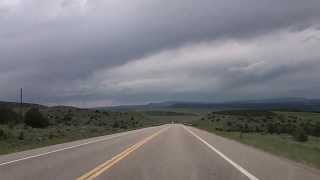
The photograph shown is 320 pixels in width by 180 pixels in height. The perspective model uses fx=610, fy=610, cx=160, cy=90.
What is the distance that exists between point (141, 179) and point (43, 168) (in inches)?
182

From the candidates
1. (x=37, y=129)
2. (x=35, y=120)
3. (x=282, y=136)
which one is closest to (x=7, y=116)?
(x=35, y=120)

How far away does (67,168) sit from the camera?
18.3 meters

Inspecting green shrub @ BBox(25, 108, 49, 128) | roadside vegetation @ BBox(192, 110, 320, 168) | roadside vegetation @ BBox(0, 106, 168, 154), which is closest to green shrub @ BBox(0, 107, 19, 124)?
roadside vegetation @ BBox(0, 106, 168, 154)

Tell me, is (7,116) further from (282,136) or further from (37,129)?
(282,136)

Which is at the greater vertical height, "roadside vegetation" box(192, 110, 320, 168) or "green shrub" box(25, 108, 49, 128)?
"green shrub" box(25, 108, 49, 128)

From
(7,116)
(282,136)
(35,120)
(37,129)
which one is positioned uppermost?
(7,116)

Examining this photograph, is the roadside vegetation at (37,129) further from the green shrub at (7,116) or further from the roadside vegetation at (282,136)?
the roadside vegetation at (282,136)

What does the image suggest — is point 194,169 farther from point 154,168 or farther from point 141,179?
point 141,179

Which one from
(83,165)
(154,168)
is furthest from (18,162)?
(154,168)

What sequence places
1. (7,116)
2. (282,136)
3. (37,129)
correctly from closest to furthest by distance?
(282,136), (37,129), (7,116)

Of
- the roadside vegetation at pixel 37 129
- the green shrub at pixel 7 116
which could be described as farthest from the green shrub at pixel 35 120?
the green shrub at pixel 7 116

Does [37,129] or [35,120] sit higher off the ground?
[35,120]

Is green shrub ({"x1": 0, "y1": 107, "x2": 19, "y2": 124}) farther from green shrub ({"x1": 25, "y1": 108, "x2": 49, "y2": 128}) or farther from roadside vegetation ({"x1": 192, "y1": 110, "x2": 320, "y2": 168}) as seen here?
roadside vegetation ({"x1": 192, "y1": 110, "x2": 320, "y2": 168})

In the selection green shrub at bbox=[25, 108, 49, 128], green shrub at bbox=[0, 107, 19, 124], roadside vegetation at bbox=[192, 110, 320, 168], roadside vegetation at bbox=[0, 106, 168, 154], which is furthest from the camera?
green shrub at bbox=[0, 107, 19, 124]
